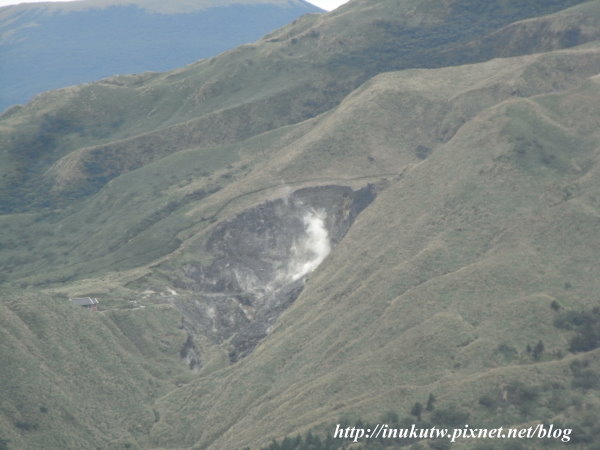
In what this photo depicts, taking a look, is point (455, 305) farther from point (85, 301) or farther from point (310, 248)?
point (85, 301)

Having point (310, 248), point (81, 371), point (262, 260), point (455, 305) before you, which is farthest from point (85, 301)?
point (455, 305)

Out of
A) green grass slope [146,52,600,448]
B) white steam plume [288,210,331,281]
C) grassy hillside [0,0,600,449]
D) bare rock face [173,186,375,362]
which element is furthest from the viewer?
white steam plume [288,210,331,281]

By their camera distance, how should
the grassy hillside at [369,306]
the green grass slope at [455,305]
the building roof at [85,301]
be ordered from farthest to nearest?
the building roof at [85,301] < the grassy hillside at [369,306] < the green grass slope at [455,305]

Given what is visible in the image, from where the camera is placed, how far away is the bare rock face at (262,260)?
158 metres

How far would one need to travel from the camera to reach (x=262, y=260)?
170125 mm

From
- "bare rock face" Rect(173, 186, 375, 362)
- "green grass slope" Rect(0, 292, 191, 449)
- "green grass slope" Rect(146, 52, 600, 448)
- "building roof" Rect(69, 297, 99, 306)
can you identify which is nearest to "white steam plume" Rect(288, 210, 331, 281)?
"bare rock face" Rect(173, 186, 375, 362)

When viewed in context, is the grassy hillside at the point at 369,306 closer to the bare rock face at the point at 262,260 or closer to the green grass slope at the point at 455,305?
the green grass slope at the point at 455,305

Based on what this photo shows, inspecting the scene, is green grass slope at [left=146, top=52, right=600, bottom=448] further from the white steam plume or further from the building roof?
the building roof

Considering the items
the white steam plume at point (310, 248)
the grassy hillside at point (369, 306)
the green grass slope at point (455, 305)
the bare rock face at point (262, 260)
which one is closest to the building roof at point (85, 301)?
the grassy hillside at point (369, 306)

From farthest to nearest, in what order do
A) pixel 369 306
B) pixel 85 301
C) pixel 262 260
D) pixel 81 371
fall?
pixel 262 260
pixel 85 301
pixel 369 306
pixel 81 371

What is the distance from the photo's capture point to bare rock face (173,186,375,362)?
157750 millimetres

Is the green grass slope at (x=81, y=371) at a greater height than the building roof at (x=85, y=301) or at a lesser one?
lesser

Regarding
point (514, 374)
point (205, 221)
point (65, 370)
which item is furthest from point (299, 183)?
point (514, 374)

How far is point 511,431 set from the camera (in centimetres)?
9756
